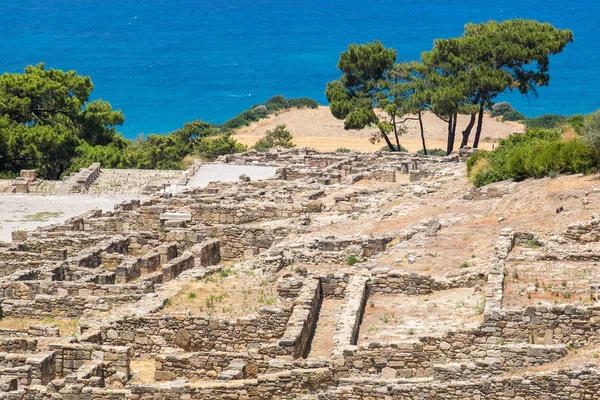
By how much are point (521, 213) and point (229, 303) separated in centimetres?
798

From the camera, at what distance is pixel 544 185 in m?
38.0

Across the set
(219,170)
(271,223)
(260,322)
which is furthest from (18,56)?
(260,322)

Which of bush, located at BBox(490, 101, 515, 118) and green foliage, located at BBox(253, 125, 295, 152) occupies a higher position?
bush, located at BBox(490, 101, 515, 118)

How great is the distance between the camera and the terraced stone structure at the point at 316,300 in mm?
24750

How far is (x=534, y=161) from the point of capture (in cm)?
4031

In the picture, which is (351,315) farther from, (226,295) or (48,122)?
(48,122)

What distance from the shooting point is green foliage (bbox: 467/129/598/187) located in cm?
3875

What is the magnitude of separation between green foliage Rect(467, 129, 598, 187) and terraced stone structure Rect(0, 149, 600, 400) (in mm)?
798

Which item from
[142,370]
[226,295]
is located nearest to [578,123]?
[226,295]

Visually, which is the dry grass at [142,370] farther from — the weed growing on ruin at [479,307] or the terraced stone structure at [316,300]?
the weed growing on ruin at [479,307]

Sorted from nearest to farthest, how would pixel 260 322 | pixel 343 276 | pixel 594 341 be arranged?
pixel 594 341, pixel 260 322, pixel 343 276

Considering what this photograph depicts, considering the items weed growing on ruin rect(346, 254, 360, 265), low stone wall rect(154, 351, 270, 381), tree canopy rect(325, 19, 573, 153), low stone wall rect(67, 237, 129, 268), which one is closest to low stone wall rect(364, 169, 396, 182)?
tree canopy rect(325, 19, 573, 153)

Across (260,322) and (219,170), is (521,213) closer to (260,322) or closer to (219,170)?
(260,322)

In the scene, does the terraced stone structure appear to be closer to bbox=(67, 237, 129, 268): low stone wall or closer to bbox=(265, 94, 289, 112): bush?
bbox=(67, 237, 129, 268): low stone wall
